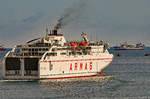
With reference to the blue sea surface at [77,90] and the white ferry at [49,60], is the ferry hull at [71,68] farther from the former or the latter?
the blue sea surface at [77,90]

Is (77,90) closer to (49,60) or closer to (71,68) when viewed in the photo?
(49,60)

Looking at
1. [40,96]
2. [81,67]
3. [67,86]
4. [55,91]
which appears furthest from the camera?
[81,67]

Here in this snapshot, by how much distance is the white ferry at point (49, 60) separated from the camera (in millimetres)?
78688

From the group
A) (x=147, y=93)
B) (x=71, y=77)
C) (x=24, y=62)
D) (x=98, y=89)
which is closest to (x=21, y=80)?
(x=24, y=62)

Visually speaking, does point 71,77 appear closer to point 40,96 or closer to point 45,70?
point 45,70

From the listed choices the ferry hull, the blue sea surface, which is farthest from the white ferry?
the blue sea surface

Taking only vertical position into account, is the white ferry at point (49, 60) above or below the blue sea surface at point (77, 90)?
above

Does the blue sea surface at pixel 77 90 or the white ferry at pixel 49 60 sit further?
the white ferry at pixel 49 60

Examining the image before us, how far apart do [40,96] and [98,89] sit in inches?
434

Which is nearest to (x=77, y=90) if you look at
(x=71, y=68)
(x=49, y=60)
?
(x=49, y=60)

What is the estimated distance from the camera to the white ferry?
258 feet

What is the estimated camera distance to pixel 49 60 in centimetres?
7819

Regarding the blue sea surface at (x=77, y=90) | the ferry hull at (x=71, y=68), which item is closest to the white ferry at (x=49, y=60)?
the ferry hull at (x=71, y=68)

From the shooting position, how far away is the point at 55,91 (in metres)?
69.2
